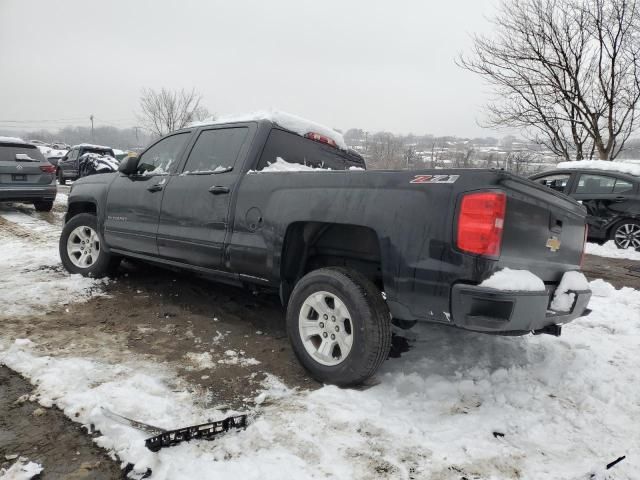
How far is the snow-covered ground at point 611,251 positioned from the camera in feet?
26.1

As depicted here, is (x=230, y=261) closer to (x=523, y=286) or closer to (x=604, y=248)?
(x=523, y=286)

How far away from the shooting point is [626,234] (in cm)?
834

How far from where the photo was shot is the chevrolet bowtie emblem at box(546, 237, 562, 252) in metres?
2.76

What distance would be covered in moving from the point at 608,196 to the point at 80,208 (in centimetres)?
936

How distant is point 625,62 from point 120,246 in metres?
16.3

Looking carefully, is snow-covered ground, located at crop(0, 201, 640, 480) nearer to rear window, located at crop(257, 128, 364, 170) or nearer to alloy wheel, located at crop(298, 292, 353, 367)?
alloy wheel, located at crop(298, 292, 353, 367)

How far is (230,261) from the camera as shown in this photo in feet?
11.3

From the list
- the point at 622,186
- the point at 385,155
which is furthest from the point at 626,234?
the point at 385,155

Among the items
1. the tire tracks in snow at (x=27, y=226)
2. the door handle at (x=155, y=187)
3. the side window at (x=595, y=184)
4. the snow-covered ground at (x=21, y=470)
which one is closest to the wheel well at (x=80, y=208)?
the door handle at (x=155, y=187)

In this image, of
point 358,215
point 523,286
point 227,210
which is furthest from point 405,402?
point 227,210

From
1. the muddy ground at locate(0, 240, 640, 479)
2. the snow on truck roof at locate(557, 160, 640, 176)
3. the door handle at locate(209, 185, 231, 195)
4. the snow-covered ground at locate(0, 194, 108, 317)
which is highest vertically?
the snow on truck roof at locate(557, 160, 640, 176)

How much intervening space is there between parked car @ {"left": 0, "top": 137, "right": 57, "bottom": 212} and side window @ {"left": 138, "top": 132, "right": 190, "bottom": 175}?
6.69m

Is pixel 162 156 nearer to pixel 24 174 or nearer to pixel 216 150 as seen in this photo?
pixel 216 150

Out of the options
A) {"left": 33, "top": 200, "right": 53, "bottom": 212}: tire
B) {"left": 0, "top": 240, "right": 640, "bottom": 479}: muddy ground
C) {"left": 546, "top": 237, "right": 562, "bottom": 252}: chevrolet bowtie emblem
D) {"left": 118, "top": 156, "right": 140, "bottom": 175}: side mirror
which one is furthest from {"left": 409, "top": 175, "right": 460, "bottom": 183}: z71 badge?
{"left": 33, "top": 200, "right": 53, "bottom": 212}: tire
